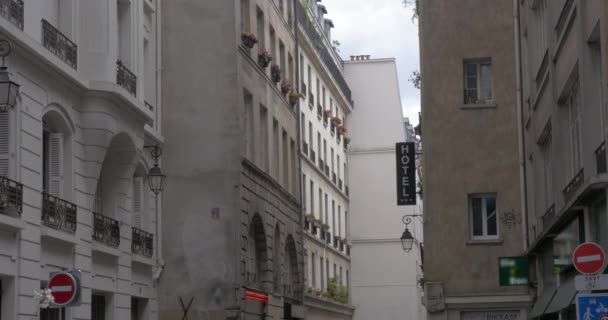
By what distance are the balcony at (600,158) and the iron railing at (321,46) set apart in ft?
106

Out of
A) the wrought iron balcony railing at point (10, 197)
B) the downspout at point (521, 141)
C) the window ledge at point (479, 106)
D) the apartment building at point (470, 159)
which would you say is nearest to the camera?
the wrought iron balcony railing at point (10, 197)

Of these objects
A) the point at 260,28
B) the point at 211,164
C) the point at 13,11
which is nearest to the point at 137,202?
the point at 211,164

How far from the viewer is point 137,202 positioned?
1120 inches

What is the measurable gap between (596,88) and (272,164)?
76.3ft

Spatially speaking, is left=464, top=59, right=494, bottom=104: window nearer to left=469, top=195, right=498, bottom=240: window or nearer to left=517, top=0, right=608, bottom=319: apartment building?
left=517, top=0, right=608, bottom=319: apartment building

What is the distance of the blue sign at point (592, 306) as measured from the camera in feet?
40.6

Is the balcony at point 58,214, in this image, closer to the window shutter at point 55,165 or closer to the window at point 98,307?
the window shutter at point 55,165

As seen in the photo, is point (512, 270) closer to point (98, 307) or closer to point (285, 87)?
point (98, 307)

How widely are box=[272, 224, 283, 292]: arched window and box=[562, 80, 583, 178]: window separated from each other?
19.0 m

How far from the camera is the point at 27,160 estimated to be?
66.6 feet

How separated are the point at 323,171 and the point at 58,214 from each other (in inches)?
1406

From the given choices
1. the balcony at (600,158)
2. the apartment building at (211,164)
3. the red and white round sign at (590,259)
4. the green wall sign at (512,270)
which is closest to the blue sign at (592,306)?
the red and white round sign at (590,259)

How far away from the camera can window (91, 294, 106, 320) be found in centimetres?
2479

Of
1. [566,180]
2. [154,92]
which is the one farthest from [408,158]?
[566,180]
